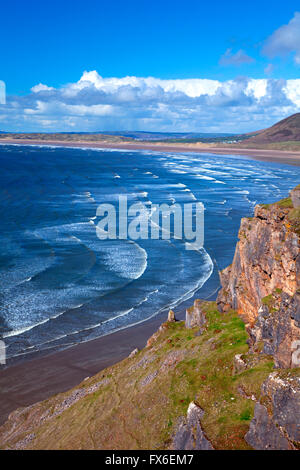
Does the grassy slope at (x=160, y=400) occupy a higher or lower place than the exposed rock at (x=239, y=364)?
lower

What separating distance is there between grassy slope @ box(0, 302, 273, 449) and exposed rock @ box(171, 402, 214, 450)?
261 millimetres

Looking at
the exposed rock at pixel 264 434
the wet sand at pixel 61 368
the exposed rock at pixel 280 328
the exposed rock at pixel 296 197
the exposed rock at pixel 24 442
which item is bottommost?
the wet sand at pixel 61 368

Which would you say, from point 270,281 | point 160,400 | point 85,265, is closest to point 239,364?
point 160,400

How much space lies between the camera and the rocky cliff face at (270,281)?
1867 centimetres

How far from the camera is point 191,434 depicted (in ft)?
56.9

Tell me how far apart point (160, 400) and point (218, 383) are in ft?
9.48

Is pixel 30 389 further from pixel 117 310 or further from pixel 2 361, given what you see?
pixel 117 310

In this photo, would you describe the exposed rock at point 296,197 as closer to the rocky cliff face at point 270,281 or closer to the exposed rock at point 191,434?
the rocky cliff face at point 270,281

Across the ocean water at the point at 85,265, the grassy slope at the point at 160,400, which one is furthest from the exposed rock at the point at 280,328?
the ocean water at the point at 85,265

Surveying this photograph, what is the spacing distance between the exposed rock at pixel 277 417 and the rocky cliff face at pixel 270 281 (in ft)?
6.67

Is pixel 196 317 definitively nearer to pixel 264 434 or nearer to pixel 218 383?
pixel 218 383

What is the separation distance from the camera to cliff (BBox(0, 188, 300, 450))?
53.4 feet
